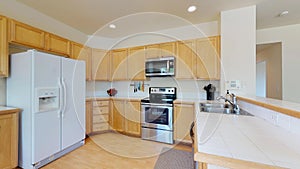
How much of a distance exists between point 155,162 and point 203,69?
1853mm

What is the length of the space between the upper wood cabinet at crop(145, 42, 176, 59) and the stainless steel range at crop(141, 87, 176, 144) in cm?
80

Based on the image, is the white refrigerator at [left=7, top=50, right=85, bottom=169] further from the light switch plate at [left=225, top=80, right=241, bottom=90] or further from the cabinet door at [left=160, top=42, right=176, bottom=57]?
the light switch plate at [left=225, top=80, right=241, bottom=90]

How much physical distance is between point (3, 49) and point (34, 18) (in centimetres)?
93

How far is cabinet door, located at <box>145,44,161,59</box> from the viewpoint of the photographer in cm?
320

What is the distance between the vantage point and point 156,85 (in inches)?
137

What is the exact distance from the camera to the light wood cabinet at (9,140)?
5.82 ft

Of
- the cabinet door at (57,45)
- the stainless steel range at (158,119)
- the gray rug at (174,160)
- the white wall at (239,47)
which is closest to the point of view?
the gray rug at (174,160)

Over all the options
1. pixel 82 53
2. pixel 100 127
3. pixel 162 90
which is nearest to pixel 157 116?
pixel 162 90

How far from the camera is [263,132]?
0.97m

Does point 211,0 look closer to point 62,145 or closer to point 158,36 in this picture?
point 158,36

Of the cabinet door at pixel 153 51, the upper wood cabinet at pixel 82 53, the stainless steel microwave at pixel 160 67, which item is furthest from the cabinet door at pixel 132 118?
the upper wood cabinet at pixel 82 53

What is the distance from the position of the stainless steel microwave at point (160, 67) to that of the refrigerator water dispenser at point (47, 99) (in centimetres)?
179

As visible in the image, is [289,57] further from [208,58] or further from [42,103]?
[42,103]

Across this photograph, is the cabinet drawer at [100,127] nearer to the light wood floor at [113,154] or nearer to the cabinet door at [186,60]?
the light wood floor at [113,154]
